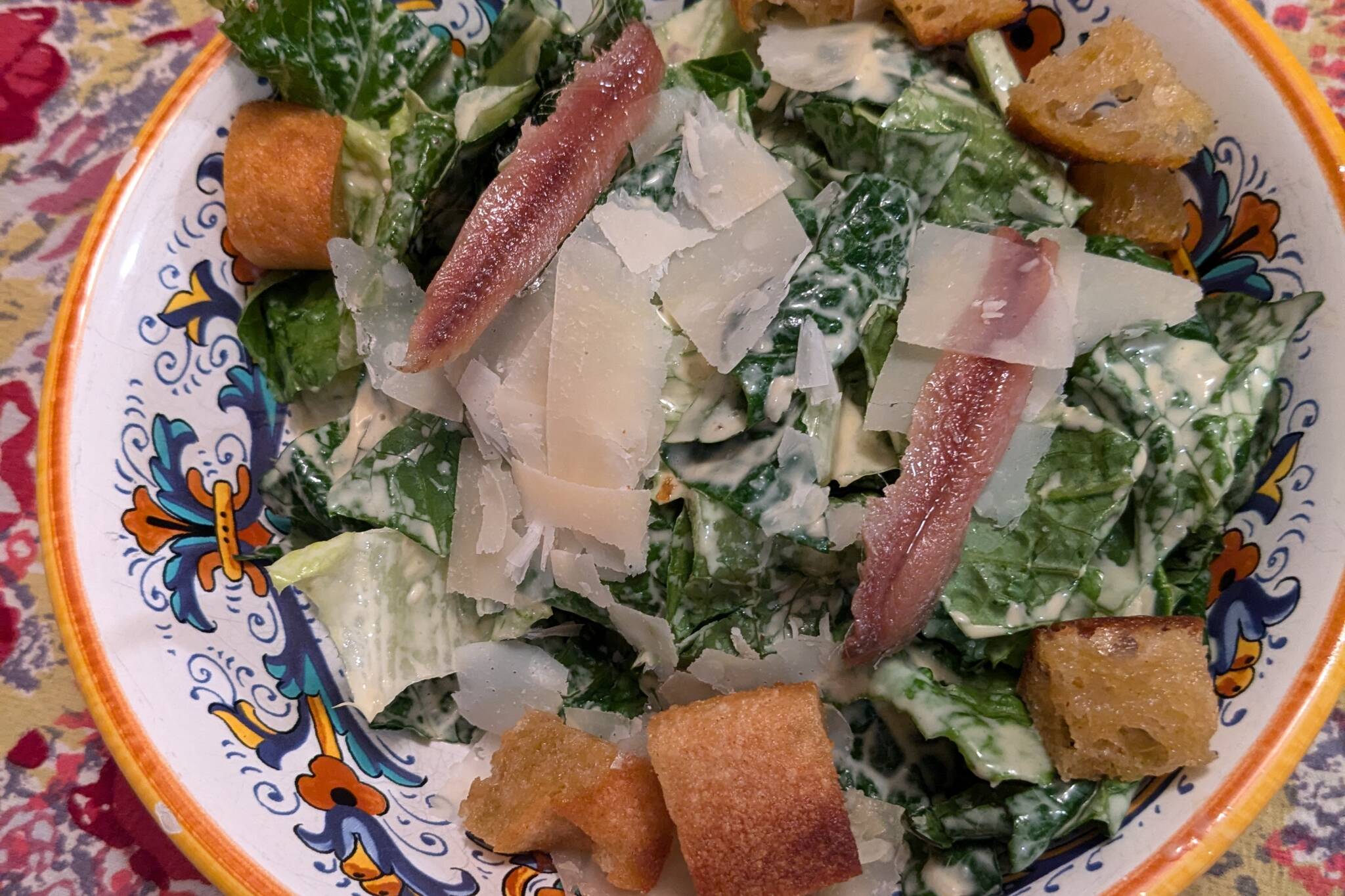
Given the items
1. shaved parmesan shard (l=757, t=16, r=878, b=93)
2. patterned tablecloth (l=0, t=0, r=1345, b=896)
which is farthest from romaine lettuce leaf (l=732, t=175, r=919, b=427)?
patterned tablecloth (l=0, t=0, r=1345, b=896)

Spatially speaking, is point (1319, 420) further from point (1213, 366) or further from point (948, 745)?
point (948, 745)

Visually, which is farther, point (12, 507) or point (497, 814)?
point (12, 507)

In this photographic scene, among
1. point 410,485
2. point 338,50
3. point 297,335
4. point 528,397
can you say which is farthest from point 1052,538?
point 338,50

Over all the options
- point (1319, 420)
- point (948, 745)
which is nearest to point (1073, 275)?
point (1319, 420)

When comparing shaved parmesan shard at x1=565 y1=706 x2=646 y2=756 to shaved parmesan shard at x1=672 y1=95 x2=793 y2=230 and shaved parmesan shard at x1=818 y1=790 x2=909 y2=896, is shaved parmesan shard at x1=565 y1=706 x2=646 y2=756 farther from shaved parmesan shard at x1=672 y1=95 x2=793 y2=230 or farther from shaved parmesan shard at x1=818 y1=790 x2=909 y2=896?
shaved parmesan shard at x1=672 y1=95 x2=793 y2=230

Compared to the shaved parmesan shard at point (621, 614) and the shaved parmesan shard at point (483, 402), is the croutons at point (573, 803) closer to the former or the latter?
the shaved parmesan shard at point (621, 614)

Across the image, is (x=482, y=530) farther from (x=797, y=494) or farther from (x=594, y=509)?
(x=797, y=494)

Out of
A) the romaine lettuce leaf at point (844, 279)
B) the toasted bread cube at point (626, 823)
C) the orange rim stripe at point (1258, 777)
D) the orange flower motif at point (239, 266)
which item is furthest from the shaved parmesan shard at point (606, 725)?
the orange flower motif at point (239, 266)
